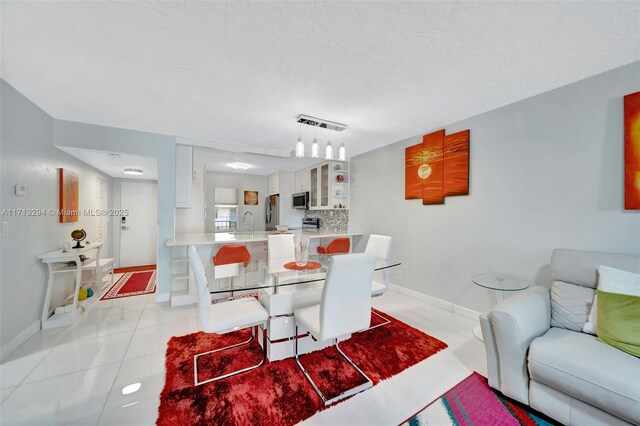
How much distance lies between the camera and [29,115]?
2.45 meters

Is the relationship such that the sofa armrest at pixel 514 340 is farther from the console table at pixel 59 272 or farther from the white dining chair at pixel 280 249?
the console table at pixel 59 272

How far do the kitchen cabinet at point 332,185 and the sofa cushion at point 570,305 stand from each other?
339cm

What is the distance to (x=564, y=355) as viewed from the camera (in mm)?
1409

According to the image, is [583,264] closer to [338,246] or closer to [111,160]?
[338,246]

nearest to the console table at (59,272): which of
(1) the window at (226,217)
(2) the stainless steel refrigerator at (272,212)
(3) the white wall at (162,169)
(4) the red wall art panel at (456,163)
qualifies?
(3) the white wall at (162,169)

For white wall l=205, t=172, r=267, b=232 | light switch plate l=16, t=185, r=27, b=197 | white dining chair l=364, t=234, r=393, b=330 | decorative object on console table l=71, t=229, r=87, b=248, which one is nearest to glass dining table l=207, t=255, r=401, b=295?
white dining chair l=364, t=234, r=393, b=330

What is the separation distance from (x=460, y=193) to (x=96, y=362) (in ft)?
13.1

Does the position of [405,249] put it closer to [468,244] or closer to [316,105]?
[468,244]

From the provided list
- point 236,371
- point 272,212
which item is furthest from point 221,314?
point 272,212

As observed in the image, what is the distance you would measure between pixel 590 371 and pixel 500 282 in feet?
3.46

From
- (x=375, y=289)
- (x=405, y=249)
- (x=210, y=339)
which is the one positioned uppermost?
(x=405, y=249)

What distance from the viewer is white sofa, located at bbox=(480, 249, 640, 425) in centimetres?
126

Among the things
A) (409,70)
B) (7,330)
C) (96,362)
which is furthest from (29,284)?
(409,70)

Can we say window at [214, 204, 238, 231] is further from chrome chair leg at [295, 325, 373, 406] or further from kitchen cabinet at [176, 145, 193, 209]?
chrome chair leg at [295, 325, 373, 406]
